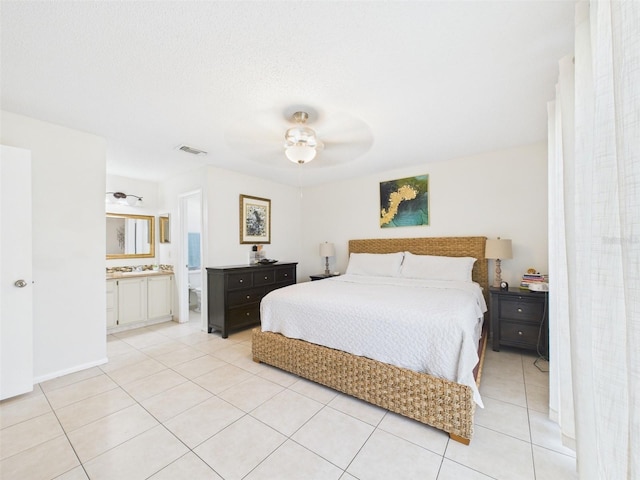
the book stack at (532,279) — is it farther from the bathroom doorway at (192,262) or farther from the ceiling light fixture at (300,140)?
the bathroom doorway at (192,262)

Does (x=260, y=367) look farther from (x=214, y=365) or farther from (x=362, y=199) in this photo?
Answer: (x=362, y=199)

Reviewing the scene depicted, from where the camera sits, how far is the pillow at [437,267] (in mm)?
3318

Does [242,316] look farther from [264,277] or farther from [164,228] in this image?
[164,228]

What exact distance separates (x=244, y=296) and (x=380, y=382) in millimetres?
2430

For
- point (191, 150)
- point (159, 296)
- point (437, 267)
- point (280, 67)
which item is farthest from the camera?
point (159, 296)

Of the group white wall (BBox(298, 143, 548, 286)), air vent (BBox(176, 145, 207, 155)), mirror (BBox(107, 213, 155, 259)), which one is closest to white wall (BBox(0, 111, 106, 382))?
air vent (BBox(176, 145, 207, 155))

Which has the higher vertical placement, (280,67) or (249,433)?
(280,67)

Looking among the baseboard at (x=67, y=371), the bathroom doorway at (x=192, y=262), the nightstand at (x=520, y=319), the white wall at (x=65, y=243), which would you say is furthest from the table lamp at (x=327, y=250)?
the baseboard at (x=67, y=371)

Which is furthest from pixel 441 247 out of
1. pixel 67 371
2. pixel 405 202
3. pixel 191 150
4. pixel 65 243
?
pixel 67 371

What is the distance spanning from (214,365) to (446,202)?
365 centimetres

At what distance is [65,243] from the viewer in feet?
8.61

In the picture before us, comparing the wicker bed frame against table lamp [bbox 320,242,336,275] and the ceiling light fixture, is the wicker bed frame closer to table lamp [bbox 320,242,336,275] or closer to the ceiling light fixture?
the ceiling light fixture

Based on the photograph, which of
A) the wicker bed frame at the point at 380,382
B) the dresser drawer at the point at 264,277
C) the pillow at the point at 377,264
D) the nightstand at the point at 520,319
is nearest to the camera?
the wicker bed frame at the point at 380,382

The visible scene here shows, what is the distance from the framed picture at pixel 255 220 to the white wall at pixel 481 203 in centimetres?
136
